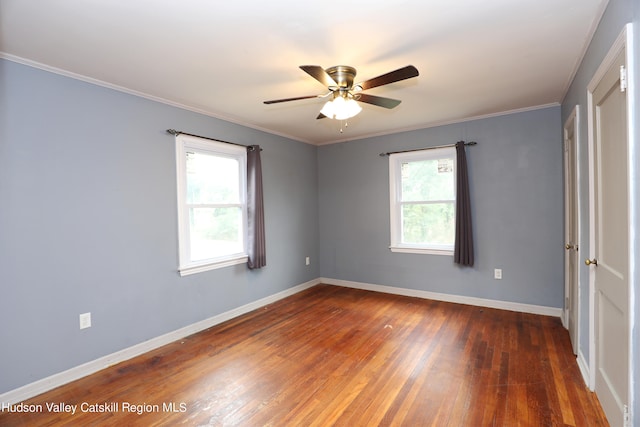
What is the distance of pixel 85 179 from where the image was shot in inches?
103

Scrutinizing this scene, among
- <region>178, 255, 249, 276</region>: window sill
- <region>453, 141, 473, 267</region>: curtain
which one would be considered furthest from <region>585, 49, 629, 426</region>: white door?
<region>178, 255, 249, 276</region>: window sill

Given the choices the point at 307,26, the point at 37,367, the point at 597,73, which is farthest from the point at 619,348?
the point at 37,367

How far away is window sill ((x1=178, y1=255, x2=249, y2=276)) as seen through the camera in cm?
337

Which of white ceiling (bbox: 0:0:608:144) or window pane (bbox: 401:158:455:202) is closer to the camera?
Answer: white ceiling (bbox: 0:0:608:144)

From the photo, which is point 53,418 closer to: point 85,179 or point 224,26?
point 85,179

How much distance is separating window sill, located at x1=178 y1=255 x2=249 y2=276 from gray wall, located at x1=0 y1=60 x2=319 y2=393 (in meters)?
0.07

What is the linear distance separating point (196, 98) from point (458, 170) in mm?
3221

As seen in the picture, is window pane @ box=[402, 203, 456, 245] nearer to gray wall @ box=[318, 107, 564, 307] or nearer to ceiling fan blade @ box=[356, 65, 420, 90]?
gray wall @ box=[318, 107, 564, 307]

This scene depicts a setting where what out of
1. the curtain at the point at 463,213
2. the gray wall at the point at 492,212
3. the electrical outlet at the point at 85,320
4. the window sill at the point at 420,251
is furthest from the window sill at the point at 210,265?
the curtain at the point at 463,213

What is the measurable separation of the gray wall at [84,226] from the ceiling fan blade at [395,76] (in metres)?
2.16

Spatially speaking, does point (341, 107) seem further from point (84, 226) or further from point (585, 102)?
point (84, 226)

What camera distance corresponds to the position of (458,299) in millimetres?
4234

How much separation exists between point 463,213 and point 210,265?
3.17 meters

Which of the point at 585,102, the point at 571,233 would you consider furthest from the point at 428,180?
the point at 585,102
